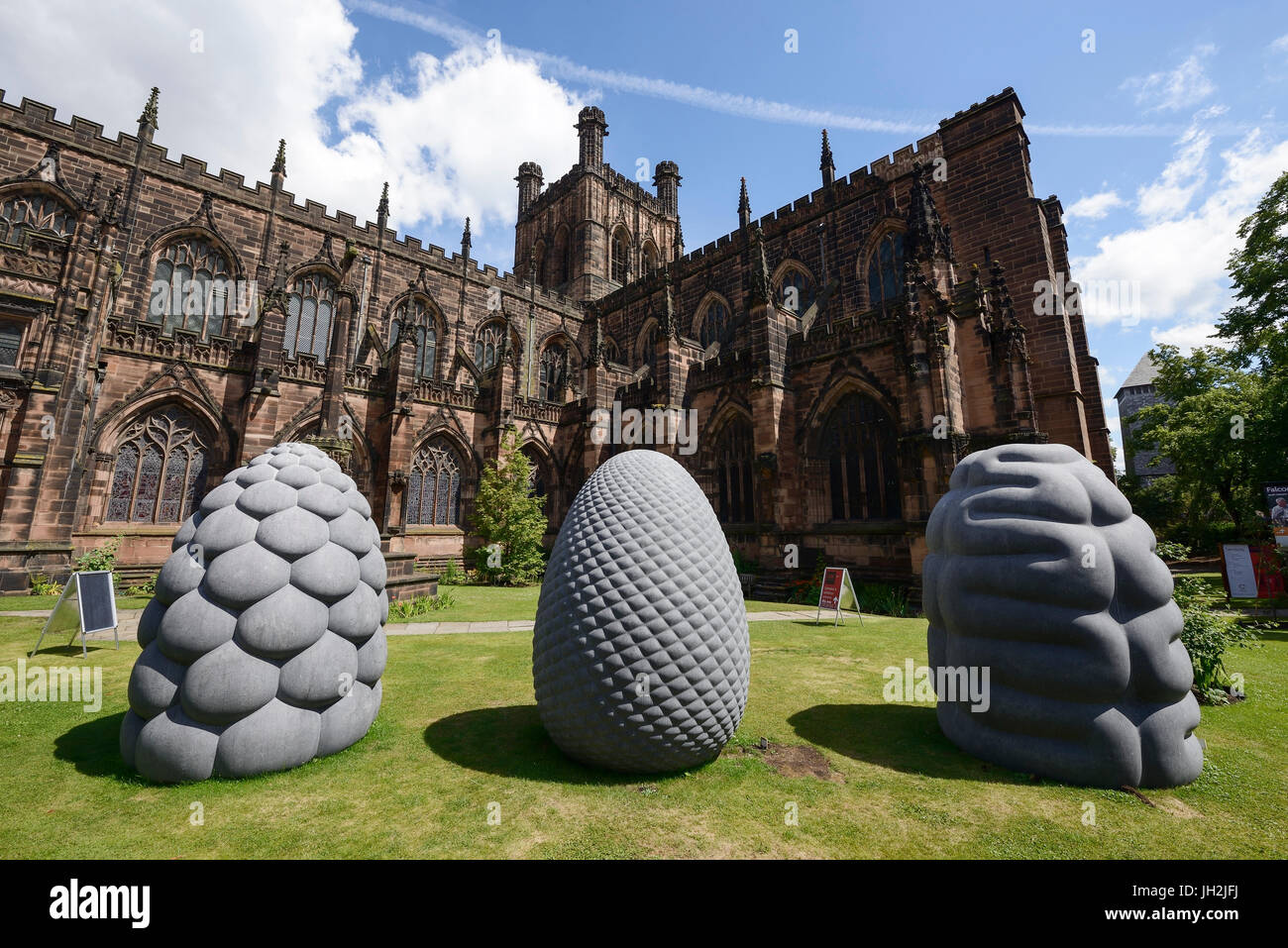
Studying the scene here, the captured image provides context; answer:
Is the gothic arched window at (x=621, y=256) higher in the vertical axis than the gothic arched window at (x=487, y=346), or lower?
higher

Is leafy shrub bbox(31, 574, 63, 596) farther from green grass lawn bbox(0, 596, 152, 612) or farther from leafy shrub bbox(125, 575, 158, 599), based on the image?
leafy shrub bbox(125, 575, 158, 599)

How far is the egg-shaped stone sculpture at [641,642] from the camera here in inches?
143

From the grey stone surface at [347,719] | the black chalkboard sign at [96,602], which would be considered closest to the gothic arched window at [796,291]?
the grey stone surface at [347,719]

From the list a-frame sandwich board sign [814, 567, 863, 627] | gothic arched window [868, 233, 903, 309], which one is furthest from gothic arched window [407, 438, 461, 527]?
gothic arched window [868, 233, 903, 309]

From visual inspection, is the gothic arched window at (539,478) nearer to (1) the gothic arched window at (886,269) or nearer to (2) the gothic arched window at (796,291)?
(2) the gothic arched window at (796,291)

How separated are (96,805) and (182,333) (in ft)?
64.0

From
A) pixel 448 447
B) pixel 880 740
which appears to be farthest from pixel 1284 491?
pixel 448 447

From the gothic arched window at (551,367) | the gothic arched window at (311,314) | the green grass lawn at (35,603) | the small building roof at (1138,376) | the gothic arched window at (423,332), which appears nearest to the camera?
the green grass lawn at (35,603)

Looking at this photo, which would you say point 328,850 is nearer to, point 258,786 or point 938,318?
point 258,786

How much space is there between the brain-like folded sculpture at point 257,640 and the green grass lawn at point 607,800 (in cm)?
26

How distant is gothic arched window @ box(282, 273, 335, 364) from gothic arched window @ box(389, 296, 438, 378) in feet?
9.23

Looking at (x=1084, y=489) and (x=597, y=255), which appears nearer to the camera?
(x=1084, y=489)

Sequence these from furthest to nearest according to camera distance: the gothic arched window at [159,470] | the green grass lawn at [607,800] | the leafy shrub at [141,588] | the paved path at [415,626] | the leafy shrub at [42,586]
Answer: the gothic arched window at [159,470] < the leafy shrub at [141,588] < the leafy shrub at [42,586] < the paved path at [415,626] < the green grass lawn at [607,800]

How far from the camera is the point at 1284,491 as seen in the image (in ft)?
40.4
